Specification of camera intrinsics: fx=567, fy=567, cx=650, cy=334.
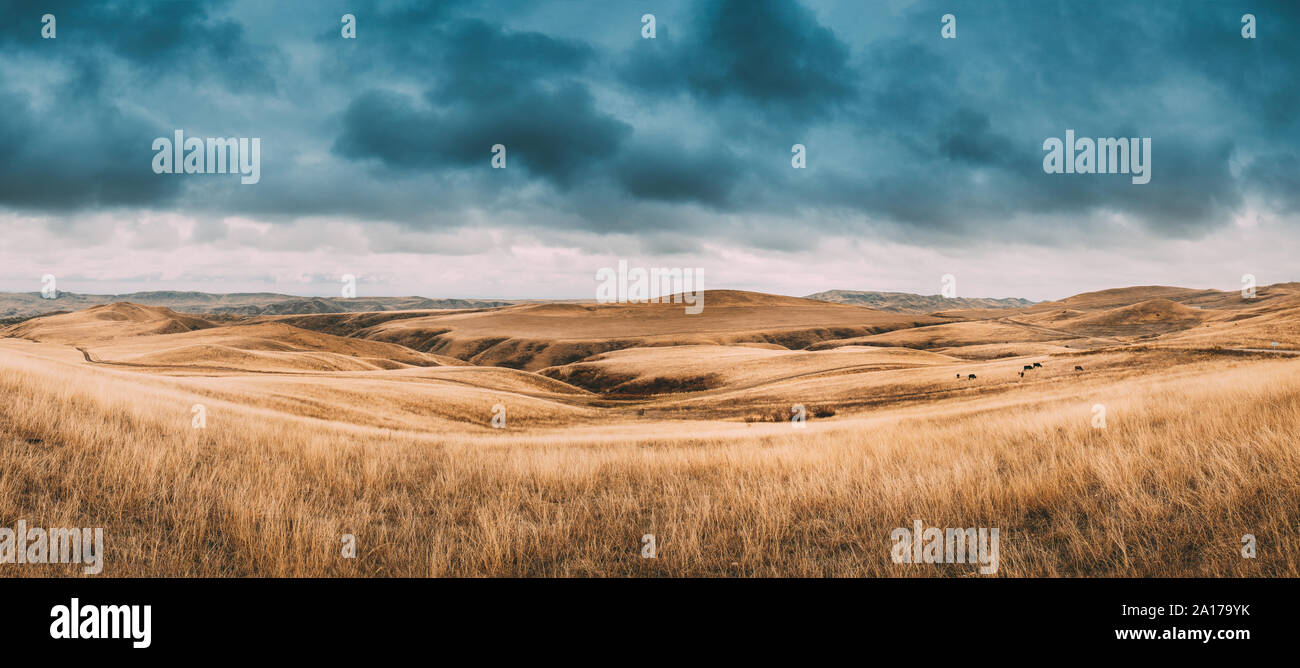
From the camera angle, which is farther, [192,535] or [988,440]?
[988,440]

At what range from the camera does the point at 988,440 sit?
10.7 metres

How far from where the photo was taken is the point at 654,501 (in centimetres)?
791

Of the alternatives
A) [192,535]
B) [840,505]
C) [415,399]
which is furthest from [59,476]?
[415,399]

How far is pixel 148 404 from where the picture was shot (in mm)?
12539

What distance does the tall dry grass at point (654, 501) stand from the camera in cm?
542

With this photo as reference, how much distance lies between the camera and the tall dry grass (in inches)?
213

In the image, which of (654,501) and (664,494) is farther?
(664,494)
